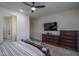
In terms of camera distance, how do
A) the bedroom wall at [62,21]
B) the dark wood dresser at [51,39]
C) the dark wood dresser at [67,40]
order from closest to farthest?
the dark wood dresser at [67,40], the bedroom wall at [62,21], the dark wood dresser at [51,39]

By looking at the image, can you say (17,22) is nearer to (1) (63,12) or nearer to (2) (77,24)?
(1) (63,12)

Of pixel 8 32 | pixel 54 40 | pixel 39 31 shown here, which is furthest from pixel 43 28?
pixel 8 32

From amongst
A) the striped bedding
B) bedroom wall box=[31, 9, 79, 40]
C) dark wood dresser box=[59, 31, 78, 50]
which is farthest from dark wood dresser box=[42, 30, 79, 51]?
the striped bedding

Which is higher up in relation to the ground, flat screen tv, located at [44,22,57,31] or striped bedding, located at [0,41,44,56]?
flat screen tv, located at [44,22,57,31]

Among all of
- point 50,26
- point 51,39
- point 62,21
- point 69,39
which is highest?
point 62,21

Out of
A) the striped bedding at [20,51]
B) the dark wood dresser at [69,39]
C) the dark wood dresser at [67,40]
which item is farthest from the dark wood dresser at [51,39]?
the striped bedding at [20,51]

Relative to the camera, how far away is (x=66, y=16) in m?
4.61

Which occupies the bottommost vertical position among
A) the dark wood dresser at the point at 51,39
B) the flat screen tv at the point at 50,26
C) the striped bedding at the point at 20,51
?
the dark wood dresser at the point at 51,39

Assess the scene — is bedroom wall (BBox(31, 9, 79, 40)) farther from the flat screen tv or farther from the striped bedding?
the striped bedding

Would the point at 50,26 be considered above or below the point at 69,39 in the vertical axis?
above

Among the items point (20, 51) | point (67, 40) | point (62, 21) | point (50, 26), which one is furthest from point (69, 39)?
point (20, 51)

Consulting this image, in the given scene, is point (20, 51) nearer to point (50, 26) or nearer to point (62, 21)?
point (62, 21)

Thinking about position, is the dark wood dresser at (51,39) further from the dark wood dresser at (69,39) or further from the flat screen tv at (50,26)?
the flat screen tv at (50,26)

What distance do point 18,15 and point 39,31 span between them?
95.9 inches
